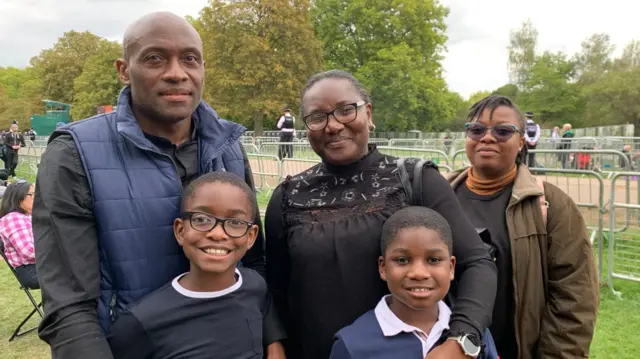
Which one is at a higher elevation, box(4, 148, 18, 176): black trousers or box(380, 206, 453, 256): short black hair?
box(380, 206, 453, 256): short black hair

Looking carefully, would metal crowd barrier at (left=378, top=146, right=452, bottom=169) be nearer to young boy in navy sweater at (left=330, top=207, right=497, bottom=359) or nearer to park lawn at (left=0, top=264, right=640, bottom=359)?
park lawn at (left=0, top=264, right=640, bottom=359)

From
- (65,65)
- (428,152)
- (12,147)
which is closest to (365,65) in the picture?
(12,147)

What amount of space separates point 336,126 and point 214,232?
2.29ft

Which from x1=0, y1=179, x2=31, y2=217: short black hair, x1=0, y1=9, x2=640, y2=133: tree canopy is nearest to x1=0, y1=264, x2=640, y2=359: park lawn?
x1=0, y1=179, x2=31, y2=217: short black hair

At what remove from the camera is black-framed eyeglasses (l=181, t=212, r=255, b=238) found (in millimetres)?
1889

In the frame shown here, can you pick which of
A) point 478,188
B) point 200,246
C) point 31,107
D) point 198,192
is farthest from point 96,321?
point 31,107

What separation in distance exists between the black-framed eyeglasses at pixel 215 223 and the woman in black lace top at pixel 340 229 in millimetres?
203

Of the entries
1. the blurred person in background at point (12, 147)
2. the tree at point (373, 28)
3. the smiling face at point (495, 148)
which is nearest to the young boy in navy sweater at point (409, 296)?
the smiling face at point (495, 148)

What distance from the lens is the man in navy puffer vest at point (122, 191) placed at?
164 cm

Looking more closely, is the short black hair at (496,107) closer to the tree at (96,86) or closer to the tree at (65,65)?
the tree at (96,86)

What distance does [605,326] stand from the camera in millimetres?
4785

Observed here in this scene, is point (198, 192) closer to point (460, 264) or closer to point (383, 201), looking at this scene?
point (383, 201)

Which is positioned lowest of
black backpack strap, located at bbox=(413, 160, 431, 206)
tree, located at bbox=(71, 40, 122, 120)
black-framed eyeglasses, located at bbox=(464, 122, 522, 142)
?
black backpack strap, located at bbox=(413, 160, 431, 206)

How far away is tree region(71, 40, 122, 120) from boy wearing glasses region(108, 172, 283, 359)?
4646cm
